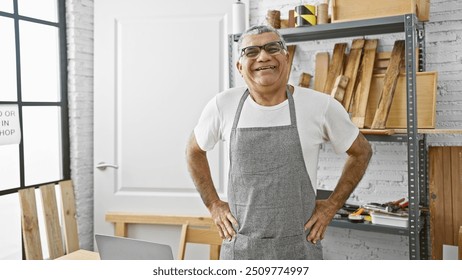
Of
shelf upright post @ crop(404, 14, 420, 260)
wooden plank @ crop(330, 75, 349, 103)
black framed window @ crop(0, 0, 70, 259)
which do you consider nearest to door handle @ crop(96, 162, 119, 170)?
black framed window @ crop(0, 0, 70, 259)

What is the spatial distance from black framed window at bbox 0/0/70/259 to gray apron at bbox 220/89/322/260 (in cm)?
98

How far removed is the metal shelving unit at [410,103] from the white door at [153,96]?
193 millimetres

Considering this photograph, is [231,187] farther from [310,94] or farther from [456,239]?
[456,239]

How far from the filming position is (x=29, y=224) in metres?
1.65

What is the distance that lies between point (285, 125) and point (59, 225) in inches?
43.1

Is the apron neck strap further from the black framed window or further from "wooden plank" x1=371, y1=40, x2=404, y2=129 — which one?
the black framed window

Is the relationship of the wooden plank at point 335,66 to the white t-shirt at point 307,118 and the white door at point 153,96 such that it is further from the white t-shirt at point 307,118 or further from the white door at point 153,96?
the white t-shirt at point 307,118

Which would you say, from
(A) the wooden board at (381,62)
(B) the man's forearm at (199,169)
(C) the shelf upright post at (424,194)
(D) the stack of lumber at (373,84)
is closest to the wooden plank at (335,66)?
(D) the stack of lumber at (373,84)

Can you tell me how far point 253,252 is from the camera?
43.6 inches

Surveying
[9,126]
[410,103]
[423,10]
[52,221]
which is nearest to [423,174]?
[410,103]

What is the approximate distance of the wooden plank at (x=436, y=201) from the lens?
1550mm

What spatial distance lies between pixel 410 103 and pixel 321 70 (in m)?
0.41

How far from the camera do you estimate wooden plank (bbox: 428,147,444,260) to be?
1.55 metres
